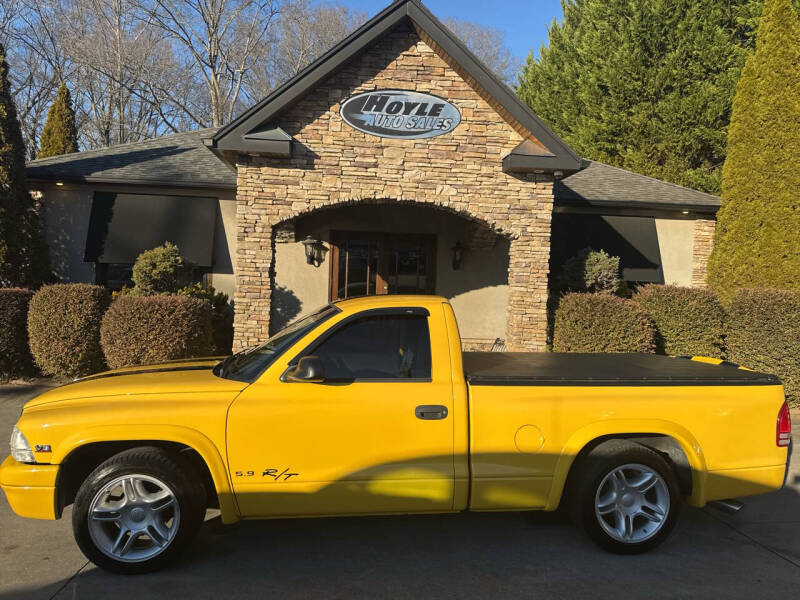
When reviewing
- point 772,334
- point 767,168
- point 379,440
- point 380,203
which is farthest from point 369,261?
point 379,440

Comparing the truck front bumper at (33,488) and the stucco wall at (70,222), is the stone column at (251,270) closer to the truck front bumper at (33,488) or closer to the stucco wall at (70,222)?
the stucco wall at (70,222)

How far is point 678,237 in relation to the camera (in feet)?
44.7

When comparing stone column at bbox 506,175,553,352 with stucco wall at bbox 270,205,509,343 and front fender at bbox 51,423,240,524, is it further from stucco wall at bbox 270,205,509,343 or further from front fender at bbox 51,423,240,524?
front fender at bbox 51,423,240,524

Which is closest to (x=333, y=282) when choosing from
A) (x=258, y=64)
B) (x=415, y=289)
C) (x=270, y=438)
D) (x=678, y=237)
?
(x=415, y=289)

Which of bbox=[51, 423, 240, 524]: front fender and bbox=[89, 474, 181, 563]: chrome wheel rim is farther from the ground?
bbox=[51, 423, 240, 524]: front fender

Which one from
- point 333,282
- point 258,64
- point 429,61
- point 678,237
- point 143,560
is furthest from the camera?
point 258,64

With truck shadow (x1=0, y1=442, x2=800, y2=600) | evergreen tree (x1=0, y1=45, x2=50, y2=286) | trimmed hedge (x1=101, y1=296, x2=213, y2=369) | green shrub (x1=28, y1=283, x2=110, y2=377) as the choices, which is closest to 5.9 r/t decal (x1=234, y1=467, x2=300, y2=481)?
truck shadow (x1=0, y1=442, x2=800, y2=600)

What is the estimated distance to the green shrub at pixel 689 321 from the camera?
9.30 metres

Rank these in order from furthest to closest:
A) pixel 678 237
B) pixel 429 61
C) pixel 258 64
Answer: pixel 258 64 → pixel 678 237 → pixel 429 61

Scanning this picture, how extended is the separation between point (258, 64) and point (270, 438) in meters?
31.7

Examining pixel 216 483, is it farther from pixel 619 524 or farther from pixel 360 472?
pixel 619 524

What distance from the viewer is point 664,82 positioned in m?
20.1

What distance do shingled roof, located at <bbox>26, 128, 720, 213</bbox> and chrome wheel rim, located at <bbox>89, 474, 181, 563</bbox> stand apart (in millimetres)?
9342

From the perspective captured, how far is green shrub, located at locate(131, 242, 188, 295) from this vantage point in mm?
9414
